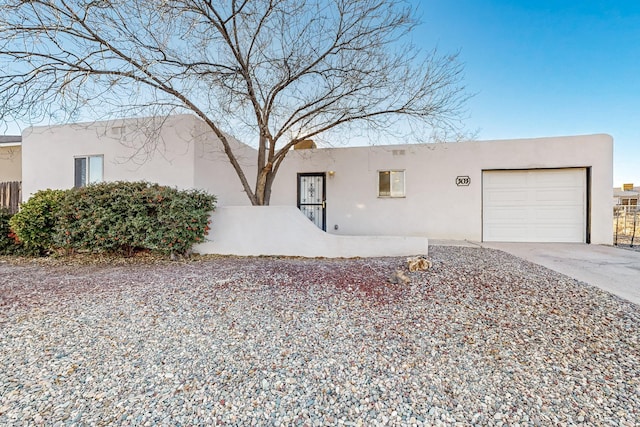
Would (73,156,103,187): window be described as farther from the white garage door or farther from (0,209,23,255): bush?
the white garage door

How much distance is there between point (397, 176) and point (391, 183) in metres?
0.29

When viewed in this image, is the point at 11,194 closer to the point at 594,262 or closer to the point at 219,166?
the point at 219,166

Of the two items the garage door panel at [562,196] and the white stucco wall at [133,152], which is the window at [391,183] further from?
the white stucco wall at [133,152]

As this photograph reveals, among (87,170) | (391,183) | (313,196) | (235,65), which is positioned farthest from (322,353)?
(87,170)

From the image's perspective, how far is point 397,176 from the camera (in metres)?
9.24

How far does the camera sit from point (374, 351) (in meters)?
2.43

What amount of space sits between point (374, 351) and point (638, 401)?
5.49 feet

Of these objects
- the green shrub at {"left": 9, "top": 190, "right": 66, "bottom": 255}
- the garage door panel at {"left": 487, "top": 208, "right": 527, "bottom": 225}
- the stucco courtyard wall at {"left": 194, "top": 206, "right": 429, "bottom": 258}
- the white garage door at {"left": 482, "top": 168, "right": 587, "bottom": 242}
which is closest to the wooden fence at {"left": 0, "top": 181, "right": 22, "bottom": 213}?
the green shrub at {"left": 9, "top": 190, "right": 66, "bottom": 255}

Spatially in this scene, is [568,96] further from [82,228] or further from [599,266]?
[82,228]

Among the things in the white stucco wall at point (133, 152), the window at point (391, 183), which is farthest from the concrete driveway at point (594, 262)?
the white stucco wall at point (133, 152)

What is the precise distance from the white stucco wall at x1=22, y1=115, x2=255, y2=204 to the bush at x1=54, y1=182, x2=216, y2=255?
2013 millimetres

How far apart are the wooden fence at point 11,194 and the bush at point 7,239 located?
2721 mm

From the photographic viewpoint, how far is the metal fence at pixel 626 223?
8405 millimetres

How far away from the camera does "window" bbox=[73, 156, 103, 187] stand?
8430mm
